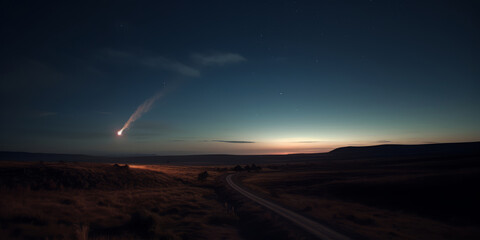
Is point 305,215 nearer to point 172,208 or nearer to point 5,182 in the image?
point 172,208

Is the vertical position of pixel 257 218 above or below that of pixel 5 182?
below

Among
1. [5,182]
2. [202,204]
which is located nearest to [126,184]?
[5,182]

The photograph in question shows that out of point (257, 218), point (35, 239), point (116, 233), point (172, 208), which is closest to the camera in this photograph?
point (35, 239)

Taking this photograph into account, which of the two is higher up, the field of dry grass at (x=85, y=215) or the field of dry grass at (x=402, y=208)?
the field of dry grass at (x=85, y=215)

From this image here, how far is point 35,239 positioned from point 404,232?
64.6 ft

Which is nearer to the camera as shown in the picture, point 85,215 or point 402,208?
point 85,215

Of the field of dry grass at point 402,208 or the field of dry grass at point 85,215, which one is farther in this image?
the field of dry grass at point 402,208

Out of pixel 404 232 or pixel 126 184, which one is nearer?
pixel 404 232

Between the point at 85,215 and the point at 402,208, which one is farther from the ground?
the point at 85,215

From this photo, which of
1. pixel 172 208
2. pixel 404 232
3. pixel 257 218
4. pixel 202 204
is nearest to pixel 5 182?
pixel 172 208

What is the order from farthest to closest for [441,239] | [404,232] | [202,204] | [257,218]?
[202,204], [257,218], [404,232], [441,239]

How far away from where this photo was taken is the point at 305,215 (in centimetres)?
1775

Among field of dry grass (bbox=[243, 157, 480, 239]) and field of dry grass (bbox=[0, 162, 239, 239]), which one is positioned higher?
field of dry grass (bbox=[0, 162, 239, 239])

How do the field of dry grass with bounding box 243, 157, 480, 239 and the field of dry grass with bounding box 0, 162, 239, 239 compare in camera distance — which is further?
the field of dry grass with bounding box 243, 157, 480, 239
